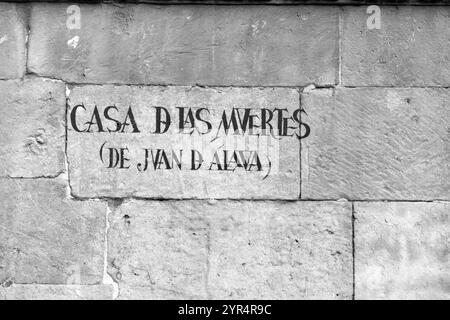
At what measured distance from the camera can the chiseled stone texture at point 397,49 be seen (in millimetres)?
7605

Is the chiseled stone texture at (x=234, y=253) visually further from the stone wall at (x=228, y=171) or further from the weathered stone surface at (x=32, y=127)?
the weathered stone surface at (x=32, y=127)

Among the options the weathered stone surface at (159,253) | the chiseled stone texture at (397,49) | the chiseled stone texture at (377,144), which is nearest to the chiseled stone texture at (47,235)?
the weathered stone surface at (159,253)

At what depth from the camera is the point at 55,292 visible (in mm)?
7512

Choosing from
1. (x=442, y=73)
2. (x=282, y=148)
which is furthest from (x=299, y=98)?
(x=442, y=73)

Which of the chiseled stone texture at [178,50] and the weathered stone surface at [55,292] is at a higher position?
the chiseled stone texture at [178,50]

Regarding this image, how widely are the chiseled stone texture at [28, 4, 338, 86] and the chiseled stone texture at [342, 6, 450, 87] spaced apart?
125 mm

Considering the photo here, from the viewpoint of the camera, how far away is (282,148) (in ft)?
24.9

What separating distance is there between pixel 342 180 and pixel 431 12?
4.02 ft

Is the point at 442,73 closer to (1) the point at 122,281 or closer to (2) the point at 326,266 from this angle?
(2) the point at 326,266

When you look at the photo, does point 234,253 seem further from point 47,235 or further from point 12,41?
point 12,41

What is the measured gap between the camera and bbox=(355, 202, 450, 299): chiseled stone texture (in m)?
7.51

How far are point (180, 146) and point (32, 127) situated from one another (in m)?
0.95

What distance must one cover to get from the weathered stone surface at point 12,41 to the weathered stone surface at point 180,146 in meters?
0.39

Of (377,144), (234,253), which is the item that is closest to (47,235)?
(234,253)
